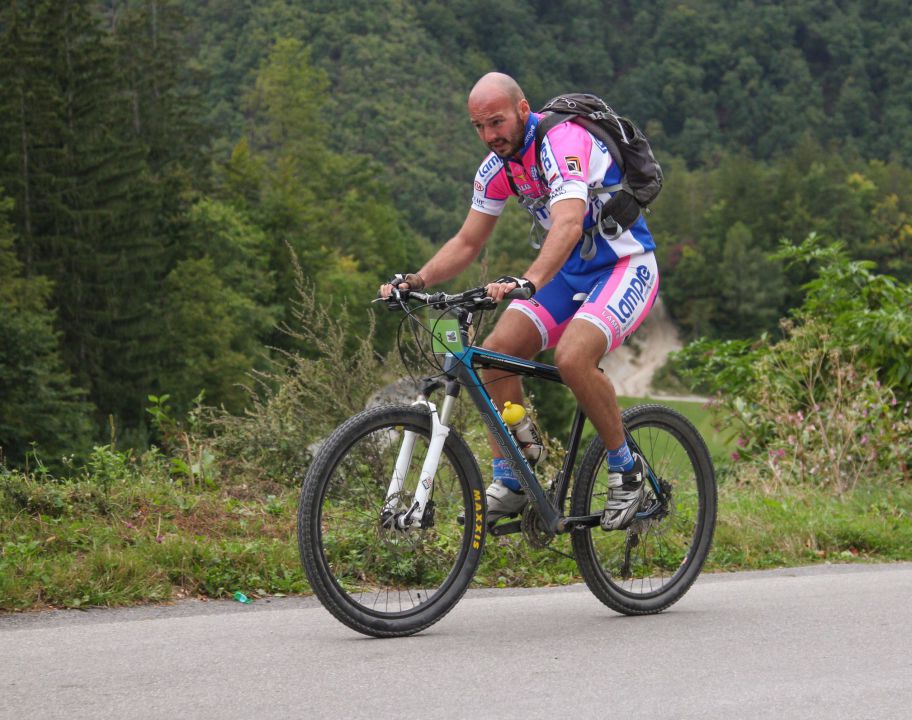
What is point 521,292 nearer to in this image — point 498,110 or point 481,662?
point 498,110

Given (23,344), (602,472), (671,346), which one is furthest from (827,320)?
(671,346)

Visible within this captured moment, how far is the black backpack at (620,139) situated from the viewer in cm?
559

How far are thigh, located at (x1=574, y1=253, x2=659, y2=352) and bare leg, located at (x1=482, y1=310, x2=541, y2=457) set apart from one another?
25 cm

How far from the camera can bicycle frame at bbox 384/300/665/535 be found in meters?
5.26

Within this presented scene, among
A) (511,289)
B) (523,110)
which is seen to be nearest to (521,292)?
(511,289)

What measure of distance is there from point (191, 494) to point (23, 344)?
36.6 m

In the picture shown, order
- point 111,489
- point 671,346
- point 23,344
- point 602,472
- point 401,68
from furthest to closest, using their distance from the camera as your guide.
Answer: point 401,68 → point 671,346 → point 23,344 → point 111,489 → point 602,472

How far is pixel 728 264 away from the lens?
119 m

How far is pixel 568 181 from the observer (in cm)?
540

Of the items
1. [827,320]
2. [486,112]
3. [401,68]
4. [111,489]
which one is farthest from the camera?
[401,68]

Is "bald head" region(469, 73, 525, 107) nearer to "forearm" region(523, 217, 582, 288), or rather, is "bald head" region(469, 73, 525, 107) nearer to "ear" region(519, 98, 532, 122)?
"ear" region(519, 98, 532, 122)

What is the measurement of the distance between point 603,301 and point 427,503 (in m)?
1.13

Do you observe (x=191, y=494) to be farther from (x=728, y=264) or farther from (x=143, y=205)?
(x=728, y=264)

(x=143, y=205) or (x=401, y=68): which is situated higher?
(x=401, y=68)
